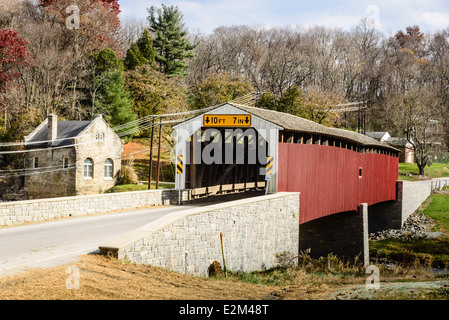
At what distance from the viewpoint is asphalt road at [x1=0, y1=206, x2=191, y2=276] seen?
8.55 meters

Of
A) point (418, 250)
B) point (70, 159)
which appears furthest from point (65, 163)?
point (418, 250)

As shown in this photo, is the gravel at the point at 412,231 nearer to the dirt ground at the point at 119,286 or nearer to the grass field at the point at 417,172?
the grass field at the point at 417,172

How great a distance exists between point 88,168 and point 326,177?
1897 centimetres

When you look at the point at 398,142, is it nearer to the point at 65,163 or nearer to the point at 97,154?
the point at 97,154

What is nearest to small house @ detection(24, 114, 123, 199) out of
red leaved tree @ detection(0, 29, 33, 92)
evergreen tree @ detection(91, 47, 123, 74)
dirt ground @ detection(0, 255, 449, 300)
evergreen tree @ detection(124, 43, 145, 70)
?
red leaved tree @ detection(0, 29, 33, 92)

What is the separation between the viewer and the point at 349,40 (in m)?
64.4

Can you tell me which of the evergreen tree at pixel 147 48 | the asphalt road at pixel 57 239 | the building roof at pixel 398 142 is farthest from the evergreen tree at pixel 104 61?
the building roof at pixel 398 142

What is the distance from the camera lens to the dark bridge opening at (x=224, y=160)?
814 inches

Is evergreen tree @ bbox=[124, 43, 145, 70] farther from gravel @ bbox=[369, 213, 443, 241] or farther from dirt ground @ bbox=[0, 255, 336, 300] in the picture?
dirt ground @ bbox=[0, 255, 336, 300]

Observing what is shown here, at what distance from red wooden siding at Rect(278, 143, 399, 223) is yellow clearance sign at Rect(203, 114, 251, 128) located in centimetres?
174

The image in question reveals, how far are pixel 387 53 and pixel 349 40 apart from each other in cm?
874

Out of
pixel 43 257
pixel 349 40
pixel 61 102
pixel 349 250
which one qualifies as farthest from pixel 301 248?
pixel 349 40

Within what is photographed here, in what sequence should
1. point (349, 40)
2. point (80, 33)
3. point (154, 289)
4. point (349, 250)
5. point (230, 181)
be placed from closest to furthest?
1. point (154, 289)
2. point (349, 250)
3. point (230, 181)
4. point (80, 33)
5. point (349, 40)
